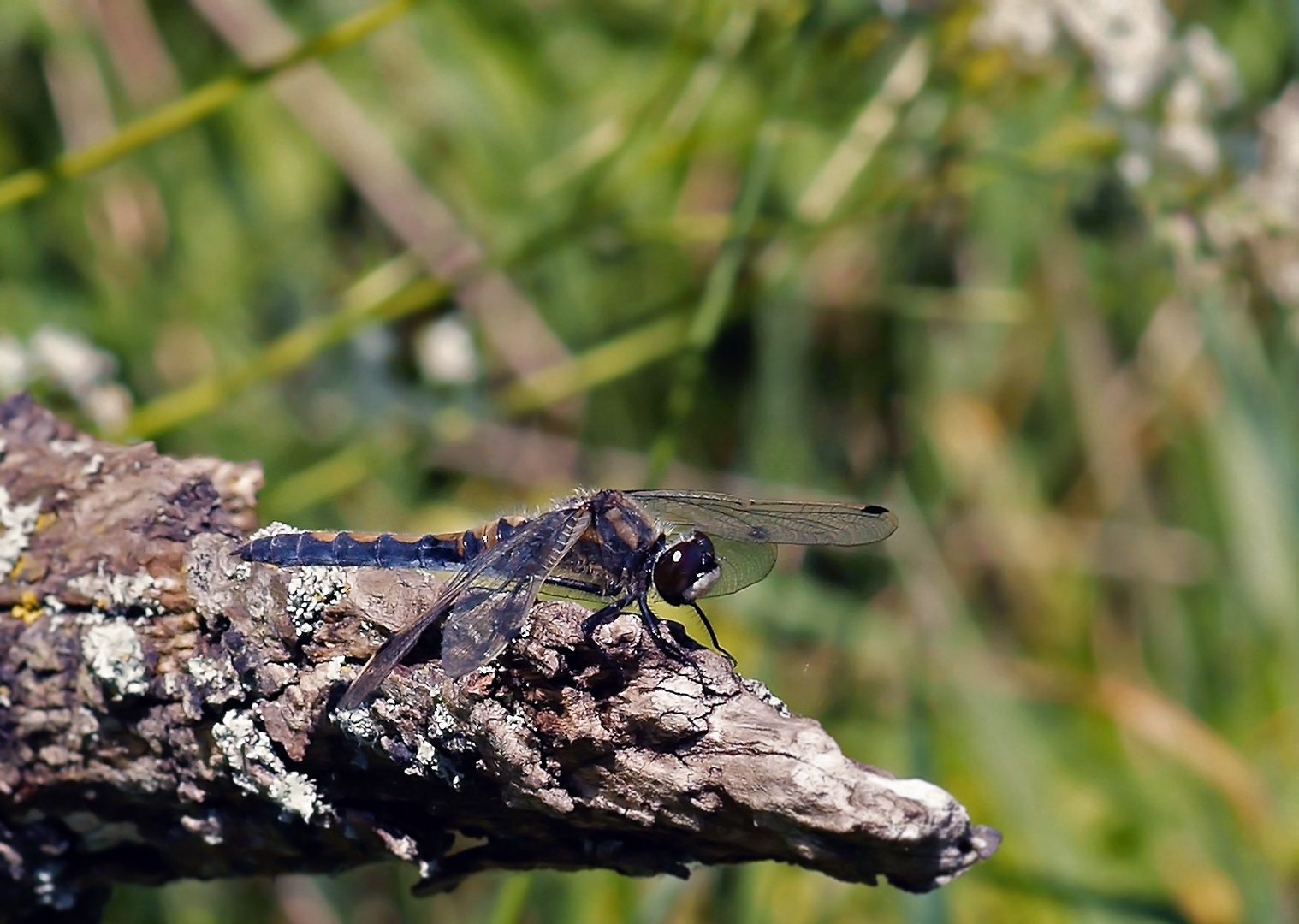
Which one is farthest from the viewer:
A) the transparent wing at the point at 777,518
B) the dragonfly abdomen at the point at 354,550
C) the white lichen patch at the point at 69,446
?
the transparent wing at the point at 777,518

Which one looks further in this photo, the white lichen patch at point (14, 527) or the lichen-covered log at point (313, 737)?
the white lichen patch at point (14, 527)

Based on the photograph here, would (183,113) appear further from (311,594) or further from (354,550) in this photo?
(311,594)

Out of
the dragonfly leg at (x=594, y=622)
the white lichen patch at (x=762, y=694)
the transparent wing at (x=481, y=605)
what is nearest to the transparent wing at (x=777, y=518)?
the transparent wing at (x=481, y=605)

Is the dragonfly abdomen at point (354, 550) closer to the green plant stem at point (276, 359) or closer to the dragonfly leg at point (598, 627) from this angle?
the dragonfly leg at point (598, 627)

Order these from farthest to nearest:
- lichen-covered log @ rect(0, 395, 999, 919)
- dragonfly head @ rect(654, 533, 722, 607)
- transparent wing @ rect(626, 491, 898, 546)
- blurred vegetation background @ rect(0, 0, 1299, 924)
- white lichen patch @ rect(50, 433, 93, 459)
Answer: blurred vegetation background @ rect(0, 0, 1299, 924) < transparent wing @ rect(626, 491, 898, 546) < dragonfly head @ rect(654, 533, 722, 607) < white lichen patch @ rect(50, 433, 93, 459) < lichen-covered log @ rect(0, 395, 999, 919)

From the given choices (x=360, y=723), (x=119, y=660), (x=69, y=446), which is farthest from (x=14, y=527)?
(x=360, y=723)

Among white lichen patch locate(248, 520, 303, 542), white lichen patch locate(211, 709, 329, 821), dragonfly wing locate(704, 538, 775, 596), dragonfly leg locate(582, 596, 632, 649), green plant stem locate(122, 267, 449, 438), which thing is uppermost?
green plant stem locate(122, 267, 449, 438)

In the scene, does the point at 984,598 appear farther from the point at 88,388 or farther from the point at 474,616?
the point at 474,616

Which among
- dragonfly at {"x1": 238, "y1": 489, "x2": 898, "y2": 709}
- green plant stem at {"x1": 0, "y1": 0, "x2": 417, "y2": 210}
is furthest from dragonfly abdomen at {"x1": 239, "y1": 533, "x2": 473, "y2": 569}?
green plant stem at {"x1": 0, "y1": 0, "x2": 417, "y2": 210}

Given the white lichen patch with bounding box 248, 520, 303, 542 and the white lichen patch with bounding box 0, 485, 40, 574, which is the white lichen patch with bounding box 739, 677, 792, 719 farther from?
the white lichen patch with bounding box 0, 485, 40, 574
